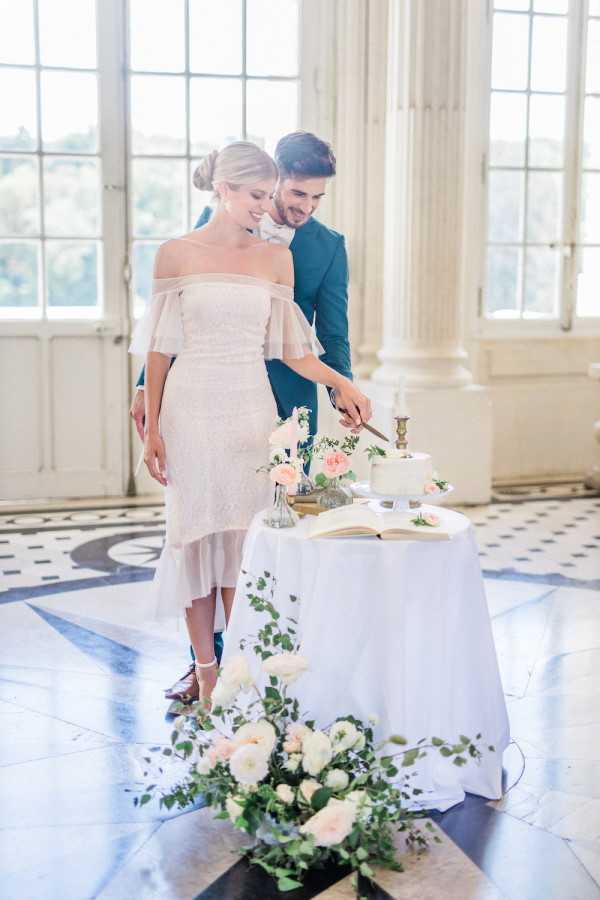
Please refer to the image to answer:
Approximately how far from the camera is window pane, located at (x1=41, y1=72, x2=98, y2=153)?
6.45 meters

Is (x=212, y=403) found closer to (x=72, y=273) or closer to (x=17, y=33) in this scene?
(x=72, y=273)

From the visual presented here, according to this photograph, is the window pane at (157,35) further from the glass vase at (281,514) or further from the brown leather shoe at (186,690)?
the glass vase at (281,514)

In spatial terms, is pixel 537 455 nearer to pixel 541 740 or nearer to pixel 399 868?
pixel 541 740

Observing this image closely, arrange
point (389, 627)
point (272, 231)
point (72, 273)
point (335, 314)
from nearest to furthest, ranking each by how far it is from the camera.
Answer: point (389, 627)
point (272, 231)
point (335, 314)
point (72, 273)

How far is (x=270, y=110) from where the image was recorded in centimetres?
681

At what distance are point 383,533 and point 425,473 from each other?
Result: 0.84ft

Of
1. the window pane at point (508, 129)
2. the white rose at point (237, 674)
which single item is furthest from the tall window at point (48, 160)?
the white rose at point (237, 674)

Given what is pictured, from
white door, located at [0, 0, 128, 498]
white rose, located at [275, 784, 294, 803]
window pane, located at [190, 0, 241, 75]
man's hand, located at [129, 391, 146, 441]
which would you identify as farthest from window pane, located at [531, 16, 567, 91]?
white rose, located at [275, 784, 294, 803]

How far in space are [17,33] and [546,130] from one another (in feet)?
10.5

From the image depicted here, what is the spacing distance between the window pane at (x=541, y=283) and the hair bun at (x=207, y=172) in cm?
451

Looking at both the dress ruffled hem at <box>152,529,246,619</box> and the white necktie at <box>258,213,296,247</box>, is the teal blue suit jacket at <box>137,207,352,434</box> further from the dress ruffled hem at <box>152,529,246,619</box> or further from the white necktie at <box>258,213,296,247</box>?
the dress ruffled hem at <box>152,529,246,619</box>

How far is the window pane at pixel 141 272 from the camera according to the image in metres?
6.67

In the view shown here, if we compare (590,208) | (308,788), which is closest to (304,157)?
(308,788)

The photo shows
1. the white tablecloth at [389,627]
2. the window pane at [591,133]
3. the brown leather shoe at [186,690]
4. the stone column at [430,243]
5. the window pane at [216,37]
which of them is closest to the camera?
the white tablecloth at [389,627]
